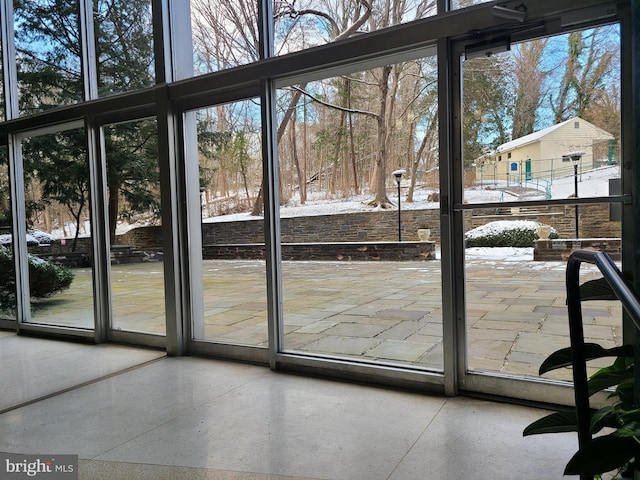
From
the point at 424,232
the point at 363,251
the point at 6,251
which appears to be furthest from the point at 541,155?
the point at 363,251

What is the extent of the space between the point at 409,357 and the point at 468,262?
51.3 inches

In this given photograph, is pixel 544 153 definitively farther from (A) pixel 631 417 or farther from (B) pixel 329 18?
(A) pixel 631 417

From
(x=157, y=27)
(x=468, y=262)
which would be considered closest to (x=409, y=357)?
(x=468, y=262)

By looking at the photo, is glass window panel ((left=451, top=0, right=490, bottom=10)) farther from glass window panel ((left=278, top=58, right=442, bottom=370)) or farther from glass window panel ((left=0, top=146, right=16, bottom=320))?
glass window panel ((left=0, top=146, right=16, bottom=320))

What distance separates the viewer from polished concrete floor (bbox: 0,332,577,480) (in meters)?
2.02

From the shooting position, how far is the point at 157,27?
381cm

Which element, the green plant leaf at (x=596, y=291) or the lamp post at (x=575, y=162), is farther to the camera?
the lamp post at (x=575, y=162)

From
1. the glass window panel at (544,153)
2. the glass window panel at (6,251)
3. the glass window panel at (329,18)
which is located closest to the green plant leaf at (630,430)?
the glass window panel at (544,153)

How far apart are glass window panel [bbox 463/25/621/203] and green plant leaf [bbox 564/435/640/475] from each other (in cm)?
170

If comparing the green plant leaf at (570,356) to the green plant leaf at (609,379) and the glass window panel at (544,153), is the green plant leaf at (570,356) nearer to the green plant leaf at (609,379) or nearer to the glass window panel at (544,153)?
the green plant leaf at (609,379)

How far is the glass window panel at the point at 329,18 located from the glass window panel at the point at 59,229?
7.50 ft

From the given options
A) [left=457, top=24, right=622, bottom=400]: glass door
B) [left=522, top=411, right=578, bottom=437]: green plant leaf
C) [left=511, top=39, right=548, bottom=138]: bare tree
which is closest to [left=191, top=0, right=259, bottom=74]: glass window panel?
[left=457, top=24, right=622, bottom=400]: glass door

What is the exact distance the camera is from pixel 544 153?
2625mm

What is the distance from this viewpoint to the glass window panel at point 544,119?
2.40 metres
